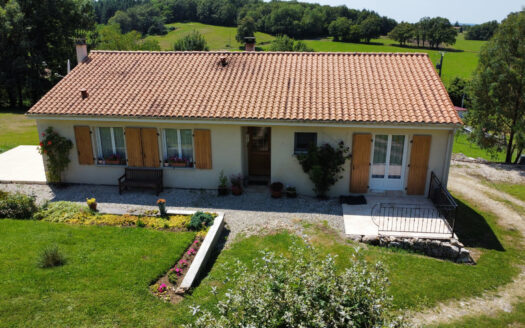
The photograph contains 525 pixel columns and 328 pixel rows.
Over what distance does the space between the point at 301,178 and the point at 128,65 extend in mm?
9341

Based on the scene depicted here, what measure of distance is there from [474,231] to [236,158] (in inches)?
335

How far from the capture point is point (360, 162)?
1389cm

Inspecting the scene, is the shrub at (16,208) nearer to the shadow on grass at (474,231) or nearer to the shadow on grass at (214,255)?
the shadow on grass at (214,255)

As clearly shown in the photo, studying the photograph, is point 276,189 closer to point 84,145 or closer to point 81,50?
point 84,145

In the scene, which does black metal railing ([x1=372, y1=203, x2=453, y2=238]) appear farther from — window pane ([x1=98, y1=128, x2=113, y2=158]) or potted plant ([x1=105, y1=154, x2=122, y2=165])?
window pane ([x1=98, y1=128, x2=113, y2=158])

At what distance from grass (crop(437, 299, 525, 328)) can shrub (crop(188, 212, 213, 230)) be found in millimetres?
6889

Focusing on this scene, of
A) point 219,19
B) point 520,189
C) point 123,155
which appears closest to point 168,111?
point 123,155

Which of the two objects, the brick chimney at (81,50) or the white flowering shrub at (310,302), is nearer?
the white flowering shrub at (310,302)

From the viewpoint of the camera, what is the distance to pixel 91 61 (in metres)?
17.4

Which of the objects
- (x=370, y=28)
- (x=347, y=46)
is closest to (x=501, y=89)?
(x=347, y=46)

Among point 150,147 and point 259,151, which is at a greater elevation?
point 150,147

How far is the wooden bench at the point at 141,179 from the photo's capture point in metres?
14.4

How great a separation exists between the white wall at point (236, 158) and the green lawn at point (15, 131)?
27.8ft

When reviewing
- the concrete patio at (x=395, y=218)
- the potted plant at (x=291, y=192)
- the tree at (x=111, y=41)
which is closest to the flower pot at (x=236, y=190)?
the potted plant at (x=291, y=192)
